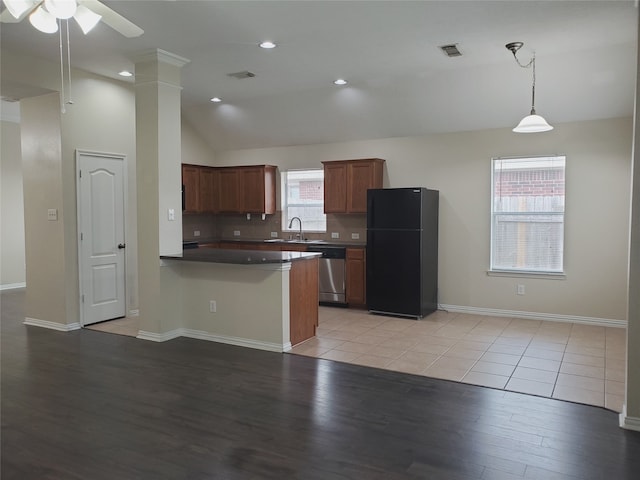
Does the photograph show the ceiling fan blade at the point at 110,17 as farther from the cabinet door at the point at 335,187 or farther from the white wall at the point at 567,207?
the white wall at the point at 567,207

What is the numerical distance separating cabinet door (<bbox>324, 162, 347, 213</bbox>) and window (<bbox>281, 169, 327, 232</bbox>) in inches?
18.4

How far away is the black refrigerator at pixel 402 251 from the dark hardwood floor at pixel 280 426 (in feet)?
7.02

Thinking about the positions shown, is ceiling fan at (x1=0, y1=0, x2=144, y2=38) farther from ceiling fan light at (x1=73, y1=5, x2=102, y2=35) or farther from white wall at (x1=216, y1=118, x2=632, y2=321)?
white wall at (x1=216, y1=118, x2=632, y2=321)

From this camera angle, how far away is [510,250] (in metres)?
6.25

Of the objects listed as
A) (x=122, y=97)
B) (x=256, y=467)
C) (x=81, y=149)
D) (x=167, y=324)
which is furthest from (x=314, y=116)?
(x=256, y=467)

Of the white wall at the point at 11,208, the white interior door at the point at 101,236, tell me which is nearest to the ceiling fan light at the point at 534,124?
the white interior door at the point at 101,236

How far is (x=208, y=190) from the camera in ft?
26.3

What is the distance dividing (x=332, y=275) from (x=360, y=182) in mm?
1368

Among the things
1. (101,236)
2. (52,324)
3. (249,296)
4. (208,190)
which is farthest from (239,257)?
(208,190)

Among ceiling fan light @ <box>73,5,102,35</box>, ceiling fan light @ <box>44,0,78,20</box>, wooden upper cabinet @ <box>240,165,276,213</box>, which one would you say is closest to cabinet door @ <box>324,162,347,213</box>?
wooden upper cabinet @ <box>240,165,276,213</box>

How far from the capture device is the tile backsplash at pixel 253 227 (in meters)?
7.30

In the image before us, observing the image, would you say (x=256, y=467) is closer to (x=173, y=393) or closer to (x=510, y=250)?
(x=173, y=393)

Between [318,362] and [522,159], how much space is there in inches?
147

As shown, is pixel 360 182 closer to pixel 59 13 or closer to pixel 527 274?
pixel 527 274
